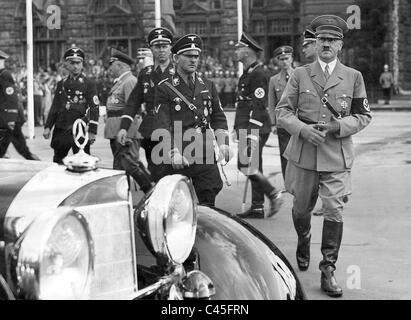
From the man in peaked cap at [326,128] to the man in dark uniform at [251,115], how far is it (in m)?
2.69

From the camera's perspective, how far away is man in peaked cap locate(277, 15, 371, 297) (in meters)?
5.74

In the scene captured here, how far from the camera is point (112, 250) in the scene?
3.22 metres

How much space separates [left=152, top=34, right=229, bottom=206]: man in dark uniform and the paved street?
982mm

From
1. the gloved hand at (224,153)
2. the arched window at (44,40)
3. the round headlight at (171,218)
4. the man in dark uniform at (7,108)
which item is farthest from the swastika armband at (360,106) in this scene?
the arched window at (44,40)

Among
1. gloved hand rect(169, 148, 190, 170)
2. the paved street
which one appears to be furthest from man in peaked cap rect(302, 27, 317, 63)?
gloved hand rect(169, 148, 190, 170)

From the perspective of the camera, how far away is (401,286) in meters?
5.84

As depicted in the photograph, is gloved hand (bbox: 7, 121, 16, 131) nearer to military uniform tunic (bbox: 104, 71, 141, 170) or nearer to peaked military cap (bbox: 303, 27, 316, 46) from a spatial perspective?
military uniform tunic (bbox: 104, 71, 141, 170)

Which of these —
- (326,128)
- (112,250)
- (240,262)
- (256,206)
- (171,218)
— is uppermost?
(326,128)

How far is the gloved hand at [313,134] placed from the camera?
18.7 ft

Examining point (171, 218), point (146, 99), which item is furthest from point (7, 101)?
point (171, 218)

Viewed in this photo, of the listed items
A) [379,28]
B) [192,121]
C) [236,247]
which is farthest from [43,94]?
[236,247]

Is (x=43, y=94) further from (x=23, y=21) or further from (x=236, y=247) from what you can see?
(x=236, y=247)

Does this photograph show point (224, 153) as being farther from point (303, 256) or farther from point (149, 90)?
point (149, 90)

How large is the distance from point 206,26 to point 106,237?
117 ft
